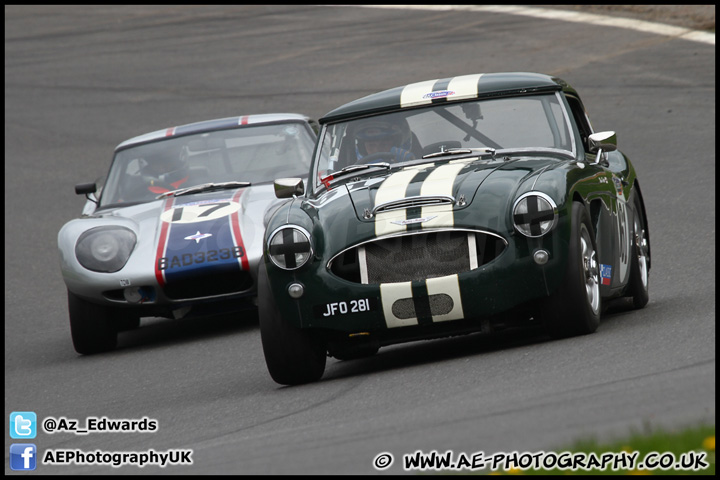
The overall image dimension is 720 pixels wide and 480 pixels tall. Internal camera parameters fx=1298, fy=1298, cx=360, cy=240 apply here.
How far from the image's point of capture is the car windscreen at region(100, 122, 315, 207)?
1009cm

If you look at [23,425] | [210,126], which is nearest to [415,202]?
[23,425]

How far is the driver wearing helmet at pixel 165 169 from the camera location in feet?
33.2

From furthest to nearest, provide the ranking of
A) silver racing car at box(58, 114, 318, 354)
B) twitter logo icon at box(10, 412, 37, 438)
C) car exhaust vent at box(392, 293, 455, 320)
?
1. silver racing car at box(58, 114, 318, 354)
2. twitter logo icon at box(10, 412, 37, 438)
3. car exhaust vent at box(392, 293, 455, 320)

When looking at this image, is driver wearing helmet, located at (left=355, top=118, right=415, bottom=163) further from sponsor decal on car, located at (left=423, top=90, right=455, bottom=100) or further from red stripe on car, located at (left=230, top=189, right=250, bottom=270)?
red stripe on car, located at (left=230, top=189, right=250, bottom=270)

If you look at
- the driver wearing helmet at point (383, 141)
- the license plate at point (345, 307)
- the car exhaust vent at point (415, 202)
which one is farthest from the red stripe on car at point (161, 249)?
the car exhaust vent at point (415, 202)

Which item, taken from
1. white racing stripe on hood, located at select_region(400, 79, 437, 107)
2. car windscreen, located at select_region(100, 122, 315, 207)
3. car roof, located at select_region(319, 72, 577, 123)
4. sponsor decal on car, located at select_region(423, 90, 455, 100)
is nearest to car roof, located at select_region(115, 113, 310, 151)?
car windscreen, located at select_region(100, 122, 315, 207)

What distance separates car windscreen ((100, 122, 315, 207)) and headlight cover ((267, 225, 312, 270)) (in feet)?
12.2

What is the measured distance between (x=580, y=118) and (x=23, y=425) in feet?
12.4

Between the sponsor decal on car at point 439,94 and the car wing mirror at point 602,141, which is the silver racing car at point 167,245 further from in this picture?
the car wing mirror at point 602,141

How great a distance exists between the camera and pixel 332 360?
7523mm

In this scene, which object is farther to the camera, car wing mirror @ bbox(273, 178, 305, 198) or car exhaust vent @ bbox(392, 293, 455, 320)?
car wing mirror @ bbox(273, 178, 305, 198)

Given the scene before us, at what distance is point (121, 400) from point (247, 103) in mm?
13230

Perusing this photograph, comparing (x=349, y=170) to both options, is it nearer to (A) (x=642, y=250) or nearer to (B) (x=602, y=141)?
(B) (x=602, y=141)

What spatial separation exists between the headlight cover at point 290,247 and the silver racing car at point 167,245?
239 cm
